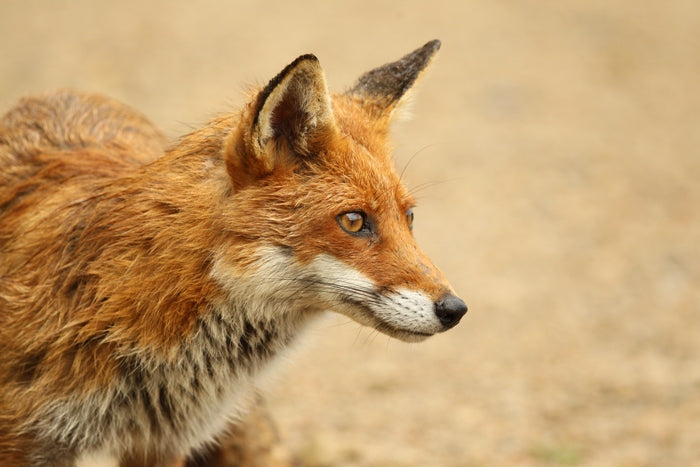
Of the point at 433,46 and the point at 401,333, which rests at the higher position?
the point at 433,46

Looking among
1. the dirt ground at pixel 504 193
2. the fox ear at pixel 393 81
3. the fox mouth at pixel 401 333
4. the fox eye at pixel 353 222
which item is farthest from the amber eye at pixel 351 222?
the dirt ground at pixel 504 193

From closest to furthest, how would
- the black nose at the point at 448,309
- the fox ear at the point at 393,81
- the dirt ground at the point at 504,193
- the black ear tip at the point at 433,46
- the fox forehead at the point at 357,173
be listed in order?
the black nose at the point at 448,309
the fox forehead at the point at 357,173
the fox ear at the point at 393,81
the black ear tip at the point at 433,46
the dirt ground at the point at 504,193

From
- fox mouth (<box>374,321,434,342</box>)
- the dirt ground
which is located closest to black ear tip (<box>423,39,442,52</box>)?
the dirt ground

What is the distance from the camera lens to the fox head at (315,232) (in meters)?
5.14

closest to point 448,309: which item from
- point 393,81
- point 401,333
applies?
point 401,333

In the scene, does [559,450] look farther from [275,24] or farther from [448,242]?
[275,24]

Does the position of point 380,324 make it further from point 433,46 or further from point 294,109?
point 433,46

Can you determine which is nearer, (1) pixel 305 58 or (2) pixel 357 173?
(1) pixel 305 58

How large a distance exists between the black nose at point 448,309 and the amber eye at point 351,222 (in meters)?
0.67

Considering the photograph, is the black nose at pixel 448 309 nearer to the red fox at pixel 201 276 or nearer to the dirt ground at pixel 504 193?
the red fox at pixel 201 276

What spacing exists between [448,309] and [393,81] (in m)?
2.02

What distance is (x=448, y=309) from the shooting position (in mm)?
5098

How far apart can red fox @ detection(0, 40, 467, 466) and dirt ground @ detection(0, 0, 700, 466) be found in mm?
Answer: 1260

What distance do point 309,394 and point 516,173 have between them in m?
6.74
